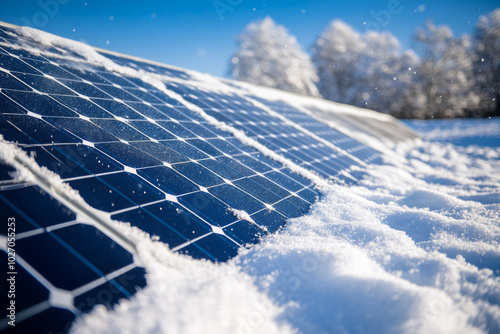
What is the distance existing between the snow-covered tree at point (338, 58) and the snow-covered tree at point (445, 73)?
358 inches

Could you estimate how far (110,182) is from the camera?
6.32 ft

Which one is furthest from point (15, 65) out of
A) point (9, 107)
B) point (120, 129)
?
point (120, 129)

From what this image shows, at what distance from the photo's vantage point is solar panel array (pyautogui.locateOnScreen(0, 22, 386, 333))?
4.15 feet

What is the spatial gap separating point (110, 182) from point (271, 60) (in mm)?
36633

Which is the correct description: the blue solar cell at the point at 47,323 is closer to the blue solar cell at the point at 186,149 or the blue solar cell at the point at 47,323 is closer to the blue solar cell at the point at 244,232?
the blue solar cell at the point at 244,232

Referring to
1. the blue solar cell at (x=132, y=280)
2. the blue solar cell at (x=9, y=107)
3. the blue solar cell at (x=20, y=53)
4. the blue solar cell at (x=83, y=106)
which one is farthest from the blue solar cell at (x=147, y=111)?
the blue solar cell at (x=132, y=280)

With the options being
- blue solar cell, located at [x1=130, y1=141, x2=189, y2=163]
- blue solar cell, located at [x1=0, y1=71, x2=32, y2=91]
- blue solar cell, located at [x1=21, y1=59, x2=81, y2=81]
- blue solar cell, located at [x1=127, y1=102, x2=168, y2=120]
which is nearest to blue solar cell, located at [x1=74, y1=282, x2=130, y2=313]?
blue solar cell, located at [x1=130, y1=141, x2=189, y2=163]

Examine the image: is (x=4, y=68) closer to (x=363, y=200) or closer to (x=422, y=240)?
(x=363, y=200)

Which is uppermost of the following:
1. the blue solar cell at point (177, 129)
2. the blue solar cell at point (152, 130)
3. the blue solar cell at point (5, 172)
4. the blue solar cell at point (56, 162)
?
the blue solar cell at point (177, 129)

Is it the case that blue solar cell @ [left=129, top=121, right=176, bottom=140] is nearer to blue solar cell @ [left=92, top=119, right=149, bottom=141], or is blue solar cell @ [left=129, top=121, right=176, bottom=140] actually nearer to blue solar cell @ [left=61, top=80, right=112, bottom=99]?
blue solar cell @ [left=92, top=119, right=149, bottom=141]

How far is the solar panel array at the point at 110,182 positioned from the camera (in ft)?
4.15

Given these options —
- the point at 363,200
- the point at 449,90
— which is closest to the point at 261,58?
the point at 449,90

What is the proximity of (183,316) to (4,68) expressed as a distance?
3161 millimetres

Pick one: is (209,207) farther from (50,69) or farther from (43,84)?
(50,69)
